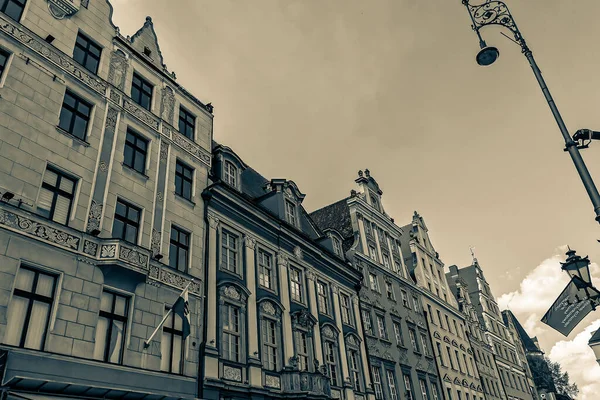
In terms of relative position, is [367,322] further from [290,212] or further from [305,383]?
[305,383]

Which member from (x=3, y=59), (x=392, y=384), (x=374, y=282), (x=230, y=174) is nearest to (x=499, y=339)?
(x=374, y=282)

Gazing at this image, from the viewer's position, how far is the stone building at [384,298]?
33719mm

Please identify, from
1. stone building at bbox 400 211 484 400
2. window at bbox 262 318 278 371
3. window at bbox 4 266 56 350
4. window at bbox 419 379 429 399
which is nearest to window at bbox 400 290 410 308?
stone building at bbox 400 211 484 400

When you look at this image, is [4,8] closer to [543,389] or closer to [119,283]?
[119,283]

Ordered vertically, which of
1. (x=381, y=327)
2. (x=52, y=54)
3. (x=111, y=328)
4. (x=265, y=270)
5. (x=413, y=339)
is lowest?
(x=111, y=328)

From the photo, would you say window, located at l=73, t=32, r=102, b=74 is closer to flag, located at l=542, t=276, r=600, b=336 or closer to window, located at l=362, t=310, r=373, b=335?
flag, located at l=542, t=276, r=600, b=336

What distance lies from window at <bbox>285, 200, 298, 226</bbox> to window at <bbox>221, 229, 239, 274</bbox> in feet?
20.4

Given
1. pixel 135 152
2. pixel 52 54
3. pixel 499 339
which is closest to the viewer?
pixel 52 54

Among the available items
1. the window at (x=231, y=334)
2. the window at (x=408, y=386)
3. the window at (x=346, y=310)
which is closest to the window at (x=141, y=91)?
the window at (x=231, y=334)

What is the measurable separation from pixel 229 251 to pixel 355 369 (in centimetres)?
1245

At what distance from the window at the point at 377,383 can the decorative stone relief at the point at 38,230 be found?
2255 centimetres

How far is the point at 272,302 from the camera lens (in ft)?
79.8

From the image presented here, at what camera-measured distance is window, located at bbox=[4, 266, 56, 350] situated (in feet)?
43.3

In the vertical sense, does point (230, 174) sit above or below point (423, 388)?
above
